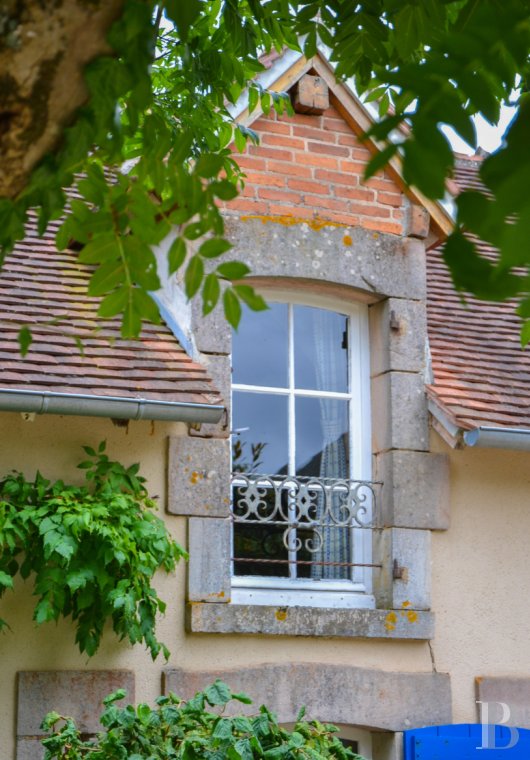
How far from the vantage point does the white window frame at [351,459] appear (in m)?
6.59

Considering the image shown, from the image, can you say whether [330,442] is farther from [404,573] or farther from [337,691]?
[337,691]

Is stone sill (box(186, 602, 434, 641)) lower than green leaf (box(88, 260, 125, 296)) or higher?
lower

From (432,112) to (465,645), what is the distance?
17.8 feet

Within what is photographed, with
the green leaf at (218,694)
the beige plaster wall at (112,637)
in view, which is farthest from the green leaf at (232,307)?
the beige plaster wall at (112,637)

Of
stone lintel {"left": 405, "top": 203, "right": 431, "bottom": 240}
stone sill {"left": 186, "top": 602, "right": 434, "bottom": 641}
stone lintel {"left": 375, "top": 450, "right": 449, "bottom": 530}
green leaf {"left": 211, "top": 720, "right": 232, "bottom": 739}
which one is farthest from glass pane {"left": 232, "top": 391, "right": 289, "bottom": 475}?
green leaf {"left": 211, "top": 720, "right": 232, "bottom": 739}

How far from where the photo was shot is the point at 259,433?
6.86 metres

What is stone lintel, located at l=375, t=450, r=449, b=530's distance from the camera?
6.76m

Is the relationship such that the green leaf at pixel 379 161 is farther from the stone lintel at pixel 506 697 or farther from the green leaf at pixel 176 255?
the stone lintel at pixel 506 697

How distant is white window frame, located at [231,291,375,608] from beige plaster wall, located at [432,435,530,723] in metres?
0.39

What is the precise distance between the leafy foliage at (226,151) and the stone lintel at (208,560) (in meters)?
2.17

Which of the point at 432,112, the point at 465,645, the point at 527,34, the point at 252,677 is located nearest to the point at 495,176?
the point at 432,112

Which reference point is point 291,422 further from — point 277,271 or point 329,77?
point 329,77

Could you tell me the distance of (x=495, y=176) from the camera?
169 cm

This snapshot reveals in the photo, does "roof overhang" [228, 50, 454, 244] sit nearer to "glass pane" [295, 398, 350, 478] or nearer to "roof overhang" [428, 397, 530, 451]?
"roof overhang" [428, 397, 530, 451]
